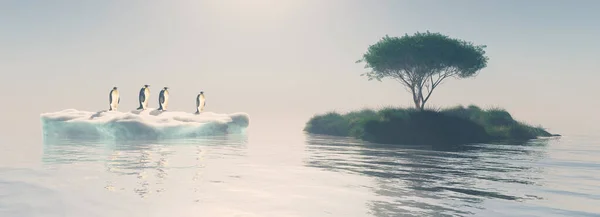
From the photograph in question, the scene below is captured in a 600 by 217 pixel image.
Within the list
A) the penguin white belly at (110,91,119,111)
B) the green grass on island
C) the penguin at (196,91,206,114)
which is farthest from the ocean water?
the penguin at (196,91,206,114)

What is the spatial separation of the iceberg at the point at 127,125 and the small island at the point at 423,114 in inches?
579

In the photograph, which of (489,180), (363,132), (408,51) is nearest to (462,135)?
(363,132)

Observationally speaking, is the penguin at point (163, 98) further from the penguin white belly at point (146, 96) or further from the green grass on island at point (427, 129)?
the green grass on island at point (427, 129)

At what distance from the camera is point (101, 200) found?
34.0 ft

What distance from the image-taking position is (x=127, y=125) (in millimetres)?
35156

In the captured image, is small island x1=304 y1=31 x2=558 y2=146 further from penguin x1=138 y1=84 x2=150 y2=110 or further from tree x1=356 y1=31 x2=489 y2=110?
penguin x1=138 y1=84 x2=150 y2=110

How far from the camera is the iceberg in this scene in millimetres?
35750

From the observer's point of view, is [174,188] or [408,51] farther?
[408,51]

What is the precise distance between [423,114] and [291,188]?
27.1 meters

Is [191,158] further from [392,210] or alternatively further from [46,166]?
[392,210]

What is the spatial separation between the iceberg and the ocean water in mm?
16024

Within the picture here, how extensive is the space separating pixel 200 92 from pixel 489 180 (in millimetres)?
43779

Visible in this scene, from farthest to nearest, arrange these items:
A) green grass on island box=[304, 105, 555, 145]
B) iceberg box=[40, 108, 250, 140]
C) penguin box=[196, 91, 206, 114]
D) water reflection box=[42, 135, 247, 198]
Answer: penguin box=[196, 91, 206, 114] → iceberg box=[40, 108, 250, 140] → green grass on island box=[304, 105, 555, 145] → water reflection box=[42, 135, 247, 198]

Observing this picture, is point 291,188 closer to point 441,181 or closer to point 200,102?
point 441,181
